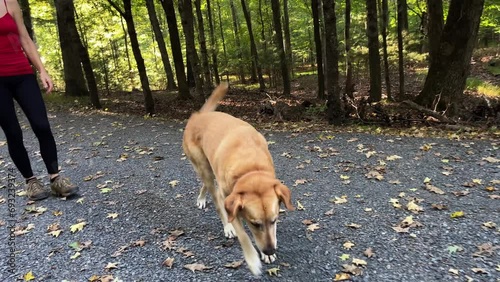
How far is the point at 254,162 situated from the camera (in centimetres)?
338

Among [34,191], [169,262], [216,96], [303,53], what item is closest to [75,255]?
[169,262]

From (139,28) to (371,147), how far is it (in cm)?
2982

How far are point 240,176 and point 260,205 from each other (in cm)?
49

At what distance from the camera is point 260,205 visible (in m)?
2.86

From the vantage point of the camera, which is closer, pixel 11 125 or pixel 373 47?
pixel 11 125

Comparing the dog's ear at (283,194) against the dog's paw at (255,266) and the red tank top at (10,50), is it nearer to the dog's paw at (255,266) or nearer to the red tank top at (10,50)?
the dog's paw at (255,266)

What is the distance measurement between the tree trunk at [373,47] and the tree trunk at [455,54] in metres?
2.06

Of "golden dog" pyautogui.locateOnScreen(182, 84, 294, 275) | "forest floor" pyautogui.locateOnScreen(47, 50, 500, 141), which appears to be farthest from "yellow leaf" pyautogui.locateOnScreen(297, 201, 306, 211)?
"forest floor" pyautogui.locateOnScreen(47, 50, 500, 141)

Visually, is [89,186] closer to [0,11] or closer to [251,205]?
[0,11]

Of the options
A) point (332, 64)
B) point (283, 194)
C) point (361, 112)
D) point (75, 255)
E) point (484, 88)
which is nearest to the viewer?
point (283, 194)

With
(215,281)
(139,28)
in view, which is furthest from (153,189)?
(139,28)

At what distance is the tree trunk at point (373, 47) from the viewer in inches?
467

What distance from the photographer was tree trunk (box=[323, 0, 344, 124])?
8.73 metres

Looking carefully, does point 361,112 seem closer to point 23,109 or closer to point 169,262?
point 169,262
